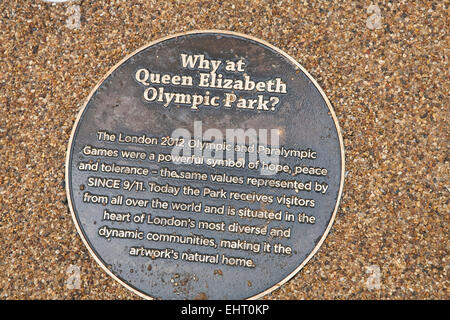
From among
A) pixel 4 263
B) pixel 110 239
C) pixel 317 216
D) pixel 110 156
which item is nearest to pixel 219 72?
pixel 110 156

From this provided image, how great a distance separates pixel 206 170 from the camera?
1993 millimetres

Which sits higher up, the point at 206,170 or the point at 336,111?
the point at 336,111

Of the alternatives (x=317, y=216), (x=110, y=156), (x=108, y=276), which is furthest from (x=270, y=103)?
(x=108, y=276)

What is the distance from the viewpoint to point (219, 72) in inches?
80.1

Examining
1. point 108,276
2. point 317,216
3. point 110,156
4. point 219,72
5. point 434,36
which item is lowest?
point 108,276

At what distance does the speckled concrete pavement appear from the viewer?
198cm

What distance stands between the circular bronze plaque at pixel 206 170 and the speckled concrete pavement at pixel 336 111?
0.38ft

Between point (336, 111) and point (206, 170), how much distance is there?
81cm

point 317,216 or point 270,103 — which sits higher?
point 270,103

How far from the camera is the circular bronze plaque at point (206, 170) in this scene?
195cm

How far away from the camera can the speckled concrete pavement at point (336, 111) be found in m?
1.98

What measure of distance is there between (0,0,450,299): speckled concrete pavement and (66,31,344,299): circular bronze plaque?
12 cm
